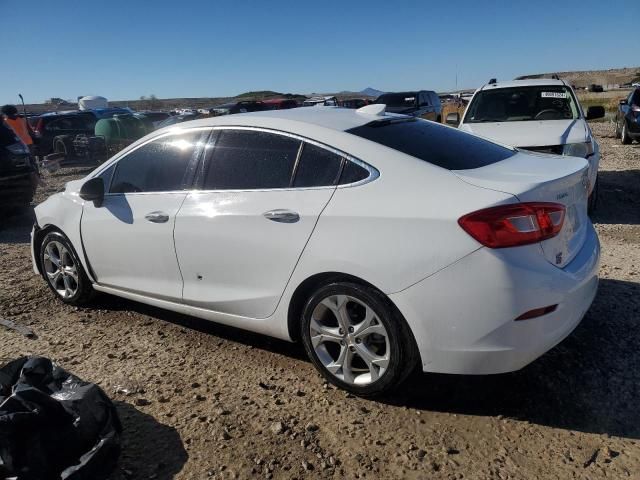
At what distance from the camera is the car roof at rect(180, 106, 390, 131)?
333cm

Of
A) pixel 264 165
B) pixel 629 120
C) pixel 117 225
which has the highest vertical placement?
pixel 264 165

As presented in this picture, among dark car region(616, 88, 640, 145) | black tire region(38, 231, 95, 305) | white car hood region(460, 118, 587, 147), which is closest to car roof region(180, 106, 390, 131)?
black tire region(38, 231, 95, 305)

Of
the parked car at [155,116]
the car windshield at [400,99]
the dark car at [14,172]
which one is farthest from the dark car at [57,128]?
the car windshield at [400,99]

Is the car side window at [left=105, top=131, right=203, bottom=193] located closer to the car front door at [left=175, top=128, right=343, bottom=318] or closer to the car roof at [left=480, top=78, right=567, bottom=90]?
the car front door at [left=175, top=128, right=343, bottom=318]

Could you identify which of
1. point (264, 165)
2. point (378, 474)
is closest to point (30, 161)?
point (264, 165)

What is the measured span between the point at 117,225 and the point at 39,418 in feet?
5.99

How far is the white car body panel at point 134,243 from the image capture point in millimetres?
3699

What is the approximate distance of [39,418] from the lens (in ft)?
7.96

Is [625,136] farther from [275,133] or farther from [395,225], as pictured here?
[395,225]

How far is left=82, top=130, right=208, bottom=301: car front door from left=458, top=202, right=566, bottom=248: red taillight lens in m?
1.97

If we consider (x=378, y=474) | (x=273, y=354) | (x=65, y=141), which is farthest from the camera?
(x=65, y=141)

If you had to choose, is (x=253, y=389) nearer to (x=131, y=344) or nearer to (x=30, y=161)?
(x=131, y=344)

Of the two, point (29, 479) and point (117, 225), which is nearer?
point (29, 479)

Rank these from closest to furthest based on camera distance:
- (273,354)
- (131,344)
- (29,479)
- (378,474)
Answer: (29,479) < (378,474) < (273,354) < (131,344)
